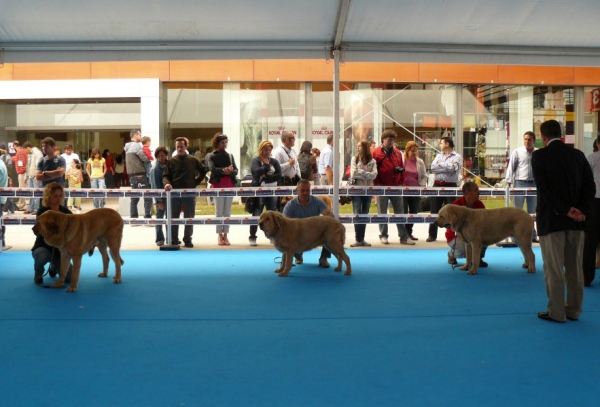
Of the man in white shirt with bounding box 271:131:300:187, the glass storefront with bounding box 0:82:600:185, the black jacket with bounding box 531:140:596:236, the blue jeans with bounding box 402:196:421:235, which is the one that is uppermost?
the glass storefront with bounding box 0:82:600:185

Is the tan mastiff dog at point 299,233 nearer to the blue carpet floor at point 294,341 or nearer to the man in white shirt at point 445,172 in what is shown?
the blue carpet floor at point 294,341

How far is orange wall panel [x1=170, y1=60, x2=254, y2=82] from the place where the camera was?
20.2 meters

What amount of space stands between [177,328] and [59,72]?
16186 mm

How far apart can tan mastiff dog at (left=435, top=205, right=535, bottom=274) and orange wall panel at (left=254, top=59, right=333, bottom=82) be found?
1218 centimetres

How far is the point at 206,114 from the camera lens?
20.8 metres

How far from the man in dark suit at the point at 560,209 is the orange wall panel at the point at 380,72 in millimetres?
14716

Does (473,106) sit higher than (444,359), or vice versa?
(473,106)

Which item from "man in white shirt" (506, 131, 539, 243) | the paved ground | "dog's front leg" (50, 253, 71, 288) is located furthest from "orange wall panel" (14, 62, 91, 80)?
"dog's front leg" (50, 253, 71, 288)

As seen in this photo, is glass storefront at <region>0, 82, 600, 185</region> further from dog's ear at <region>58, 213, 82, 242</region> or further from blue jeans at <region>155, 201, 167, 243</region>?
dog's ear at <region>58, 213, 82, 242</region>

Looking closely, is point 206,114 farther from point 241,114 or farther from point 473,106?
point 473,106

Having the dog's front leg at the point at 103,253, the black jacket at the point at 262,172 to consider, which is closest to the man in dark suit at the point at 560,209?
the dog's front leg at the point at 103,253

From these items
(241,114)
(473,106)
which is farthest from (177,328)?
(473,106)

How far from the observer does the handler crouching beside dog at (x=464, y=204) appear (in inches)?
372

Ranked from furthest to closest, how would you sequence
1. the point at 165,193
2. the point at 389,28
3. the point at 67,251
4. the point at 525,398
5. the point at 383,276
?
1. the point at 165,193
2. the point at 389,28
3. the point at 383,276
4. the point at 67,251
5. the point at 525,398
